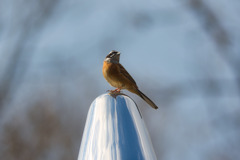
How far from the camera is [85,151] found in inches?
69.2

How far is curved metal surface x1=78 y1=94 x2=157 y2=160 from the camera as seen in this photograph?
1699 mm

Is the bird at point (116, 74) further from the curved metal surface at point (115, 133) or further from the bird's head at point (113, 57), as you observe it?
the curved metal surface at point (115, 133)

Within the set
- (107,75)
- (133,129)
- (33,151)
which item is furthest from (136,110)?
(33,151)

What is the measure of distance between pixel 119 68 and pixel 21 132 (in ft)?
20.2

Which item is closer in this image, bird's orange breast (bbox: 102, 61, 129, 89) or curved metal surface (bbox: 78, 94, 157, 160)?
curved metal surface (bbox: 78, 94, 157, 160)

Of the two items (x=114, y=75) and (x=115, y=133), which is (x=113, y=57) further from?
(x=115, y=133)

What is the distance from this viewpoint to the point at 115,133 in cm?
175

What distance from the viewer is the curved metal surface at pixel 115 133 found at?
1699 millimetres

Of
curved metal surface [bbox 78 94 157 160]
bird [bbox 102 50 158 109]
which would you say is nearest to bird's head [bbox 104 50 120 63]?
bird [bbox 102 50 158 109]

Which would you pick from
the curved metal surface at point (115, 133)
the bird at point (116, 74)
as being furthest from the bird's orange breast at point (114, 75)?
the curved metal surface at point (115, 133)

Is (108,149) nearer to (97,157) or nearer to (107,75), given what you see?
(97,157)

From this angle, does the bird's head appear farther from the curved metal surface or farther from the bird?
the curved metal surface

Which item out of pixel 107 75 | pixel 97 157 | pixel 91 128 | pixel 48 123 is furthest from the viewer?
pixel 48 123

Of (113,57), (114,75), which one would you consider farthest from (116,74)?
(113,57)
